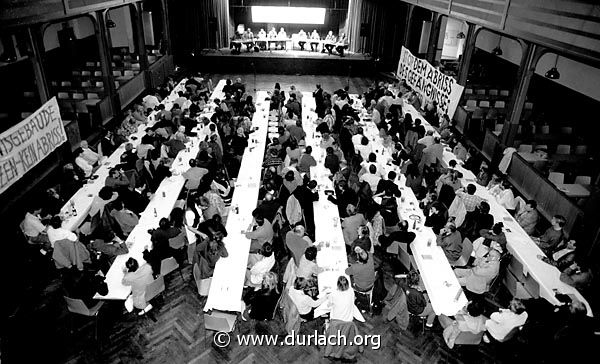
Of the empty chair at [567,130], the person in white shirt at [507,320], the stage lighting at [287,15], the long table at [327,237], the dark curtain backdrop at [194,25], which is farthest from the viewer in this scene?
the stage lighting at [287,15]

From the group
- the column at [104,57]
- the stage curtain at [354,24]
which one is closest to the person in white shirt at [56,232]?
the column at [104,57]

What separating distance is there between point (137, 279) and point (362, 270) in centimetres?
322

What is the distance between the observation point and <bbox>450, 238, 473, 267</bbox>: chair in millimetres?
6582

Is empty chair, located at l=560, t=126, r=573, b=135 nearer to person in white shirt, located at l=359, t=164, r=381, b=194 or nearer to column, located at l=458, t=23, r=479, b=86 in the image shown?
column, located at l=458, t=23, r=479, b=86

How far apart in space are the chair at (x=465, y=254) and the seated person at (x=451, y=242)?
0.10m

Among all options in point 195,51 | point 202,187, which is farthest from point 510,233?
point 195,51

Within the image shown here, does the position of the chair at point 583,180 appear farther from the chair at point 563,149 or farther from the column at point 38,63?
the column at point 38,63

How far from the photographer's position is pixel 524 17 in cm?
921

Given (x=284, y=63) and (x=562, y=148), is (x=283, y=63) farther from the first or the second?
(x=562, y=148)

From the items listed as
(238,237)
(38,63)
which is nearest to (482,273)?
(238,237)

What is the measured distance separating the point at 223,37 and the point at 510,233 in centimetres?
1750

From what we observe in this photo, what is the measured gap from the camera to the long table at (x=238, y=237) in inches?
226

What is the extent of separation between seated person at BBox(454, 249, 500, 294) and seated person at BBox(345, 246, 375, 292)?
4.93ft

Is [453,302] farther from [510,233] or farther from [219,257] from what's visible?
[219,257]
